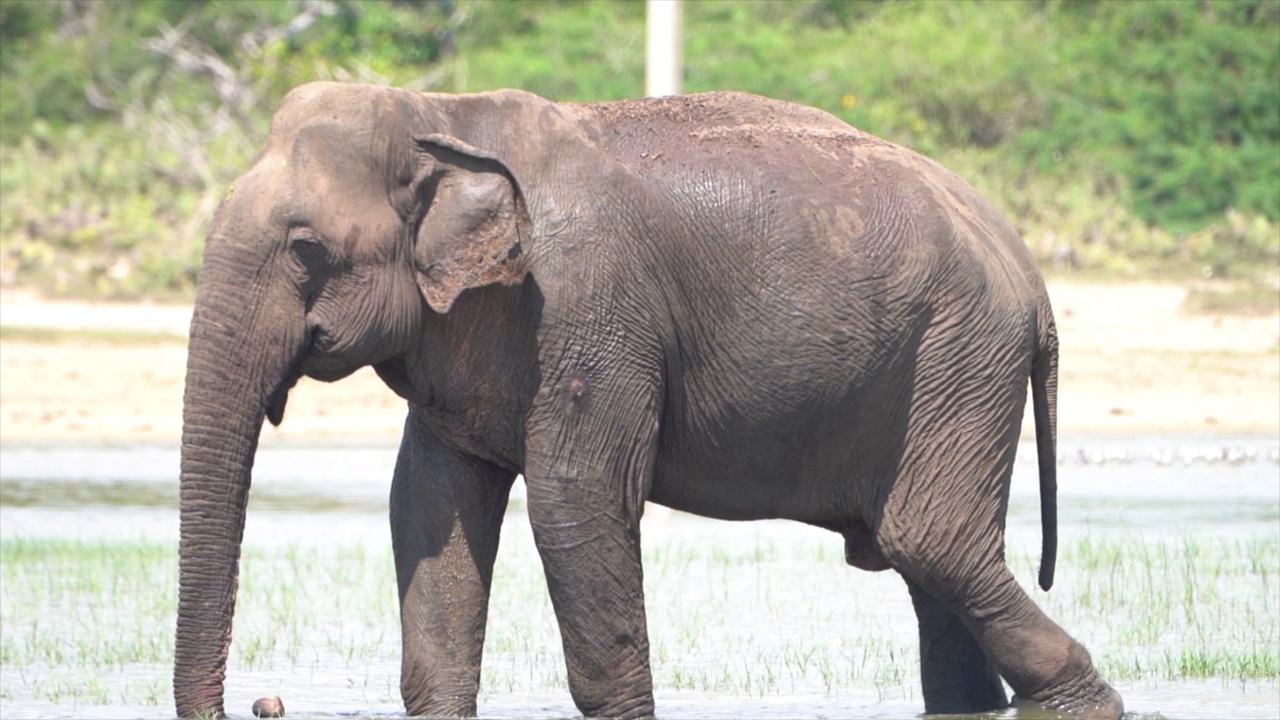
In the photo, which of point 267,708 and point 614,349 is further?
point 267,708

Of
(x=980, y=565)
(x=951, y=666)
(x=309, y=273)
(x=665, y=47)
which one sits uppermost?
(x=665, y=47)

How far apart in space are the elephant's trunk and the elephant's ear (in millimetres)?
368

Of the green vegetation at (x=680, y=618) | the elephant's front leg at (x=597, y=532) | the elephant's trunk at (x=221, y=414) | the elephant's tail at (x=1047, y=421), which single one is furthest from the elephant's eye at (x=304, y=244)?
the elephant's tail at (x=1047, y=421)

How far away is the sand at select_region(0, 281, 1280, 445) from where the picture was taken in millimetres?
16125

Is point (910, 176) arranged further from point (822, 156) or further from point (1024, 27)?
point (1024, 27)

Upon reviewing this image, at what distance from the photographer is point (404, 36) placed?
80.1 feet

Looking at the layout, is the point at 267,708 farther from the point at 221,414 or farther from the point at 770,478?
the point at 770,478

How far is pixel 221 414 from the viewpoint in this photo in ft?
19.4

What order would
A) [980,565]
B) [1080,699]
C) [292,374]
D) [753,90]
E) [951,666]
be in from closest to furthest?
[292,374] → [980,565] → [1080,699] → [951,666] → [753,90]

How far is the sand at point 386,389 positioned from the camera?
16125mm

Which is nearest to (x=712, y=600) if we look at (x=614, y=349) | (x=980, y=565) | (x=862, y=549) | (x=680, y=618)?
(x=680, y=618)

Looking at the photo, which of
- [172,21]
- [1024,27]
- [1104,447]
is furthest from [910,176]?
[172,21]

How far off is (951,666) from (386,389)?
1049 centimetres

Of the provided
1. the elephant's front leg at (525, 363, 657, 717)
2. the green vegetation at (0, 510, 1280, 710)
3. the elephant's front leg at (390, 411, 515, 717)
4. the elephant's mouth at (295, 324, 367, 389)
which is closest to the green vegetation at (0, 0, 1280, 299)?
the green vegetation at (0, 510, 1280, 710)
